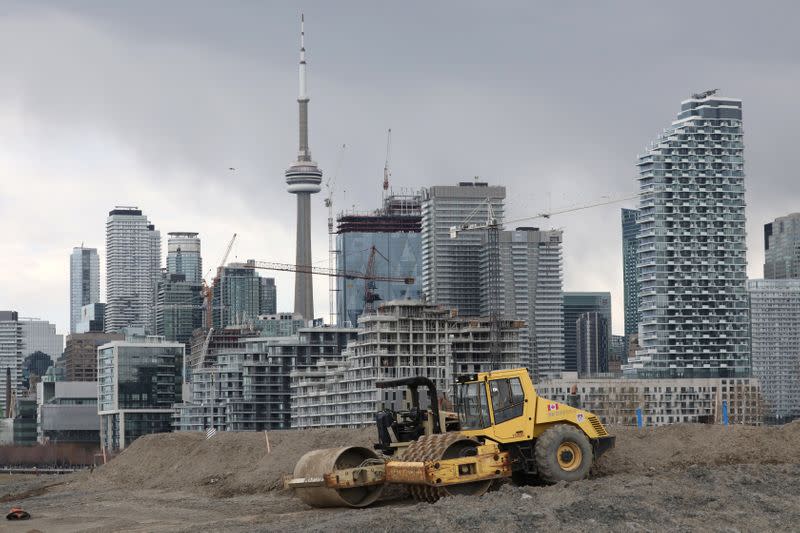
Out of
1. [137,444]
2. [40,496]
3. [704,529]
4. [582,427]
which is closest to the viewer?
[704,529]

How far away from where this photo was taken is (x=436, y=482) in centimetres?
4447

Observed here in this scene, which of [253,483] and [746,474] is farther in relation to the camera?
[253,483]

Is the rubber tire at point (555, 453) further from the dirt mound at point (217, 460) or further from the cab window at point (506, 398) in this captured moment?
the dirt mound at point (217, 460)

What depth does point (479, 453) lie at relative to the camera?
45.6m

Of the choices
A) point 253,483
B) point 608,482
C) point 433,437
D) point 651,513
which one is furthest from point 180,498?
point 651,513

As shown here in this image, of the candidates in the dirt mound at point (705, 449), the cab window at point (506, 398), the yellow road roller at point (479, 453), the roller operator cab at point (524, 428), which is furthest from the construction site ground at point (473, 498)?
the cab window at point (506, 398)

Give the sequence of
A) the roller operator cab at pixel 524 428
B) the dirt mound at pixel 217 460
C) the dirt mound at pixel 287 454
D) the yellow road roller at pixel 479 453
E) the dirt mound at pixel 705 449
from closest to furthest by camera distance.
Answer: the yellow road roller at pixel 479 453, the roller operator cab at pixel 524 428, the dirt mound at pixel 705 449, the dirt mound at pixel 287 454, the dirt mound at pixel 217 460

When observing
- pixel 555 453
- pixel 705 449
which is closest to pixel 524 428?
pixel 555 453

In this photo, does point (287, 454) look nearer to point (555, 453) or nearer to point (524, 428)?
point (524, 428)

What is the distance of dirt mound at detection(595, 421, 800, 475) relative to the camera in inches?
2026

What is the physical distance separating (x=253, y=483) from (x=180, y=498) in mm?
3582

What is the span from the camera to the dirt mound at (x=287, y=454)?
170ft

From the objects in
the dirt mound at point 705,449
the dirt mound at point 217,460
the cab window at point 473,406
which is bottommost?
the dirt mound at point 217,460

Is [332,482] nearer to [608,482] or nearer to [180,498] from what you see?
[608,482]
